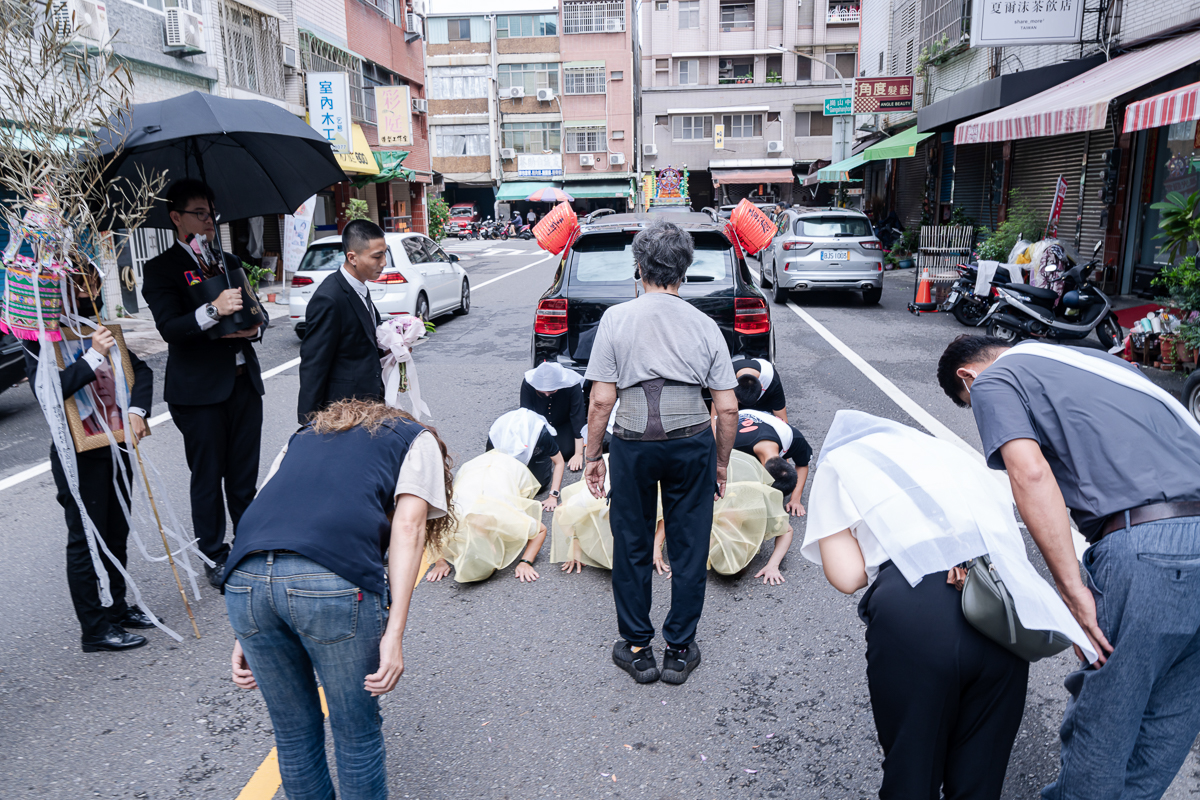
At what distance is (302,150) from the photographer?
4664 mm

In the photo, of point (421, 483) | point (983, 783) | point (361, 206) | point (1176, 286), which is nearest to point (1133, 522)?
point (983, 783)

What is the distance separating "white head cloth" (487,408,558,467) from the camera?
16.5ft

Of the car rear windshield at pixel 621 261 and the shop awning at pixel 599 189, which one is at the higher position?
the shop awning at pixel 599 189

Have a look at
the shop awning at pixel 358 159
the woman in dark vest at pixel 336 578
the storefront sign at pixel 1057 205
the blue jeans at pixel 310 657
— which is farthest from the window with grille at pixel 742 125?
the blue jeans at pixel 310 657

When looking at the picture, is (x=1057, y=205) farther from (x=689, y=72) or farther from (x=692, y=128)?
(x=689, y=72)

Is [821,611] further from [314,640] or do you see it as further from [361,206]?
[361,206]

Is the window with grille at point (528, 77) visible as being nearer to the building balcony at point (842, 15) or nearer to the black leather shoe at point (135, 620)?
the building balcony at point (842, 15)

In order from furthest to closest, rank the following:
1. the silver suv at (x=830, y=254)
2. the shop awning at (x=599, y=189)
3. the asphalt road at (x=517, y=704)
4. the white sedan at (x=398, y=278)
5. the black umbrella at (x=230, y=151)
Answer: the shop awning at (x=599, y=189), the silver suv at (x=830, y=254), the white sedan at (x=398, y=278), the black umbrella at (x=230, y=151), the asphalt road at (x=517, y=704)

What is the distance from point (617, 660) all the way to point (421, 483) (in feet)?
5.51

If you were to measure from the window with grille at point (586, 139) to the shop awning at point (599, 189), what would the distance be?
2101mm

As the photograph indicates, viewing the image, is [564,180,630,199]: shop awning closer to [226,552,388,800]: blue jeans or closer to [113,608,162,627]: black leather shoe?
[113,608,162,627]: black leather shoe

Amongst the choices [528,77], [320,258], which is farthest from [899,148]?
[528,77]

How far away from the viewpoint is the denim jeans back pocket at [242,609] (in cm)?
201

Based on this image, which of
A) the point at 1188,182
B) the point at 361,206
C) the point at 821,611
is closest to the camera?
the point at 821,611
